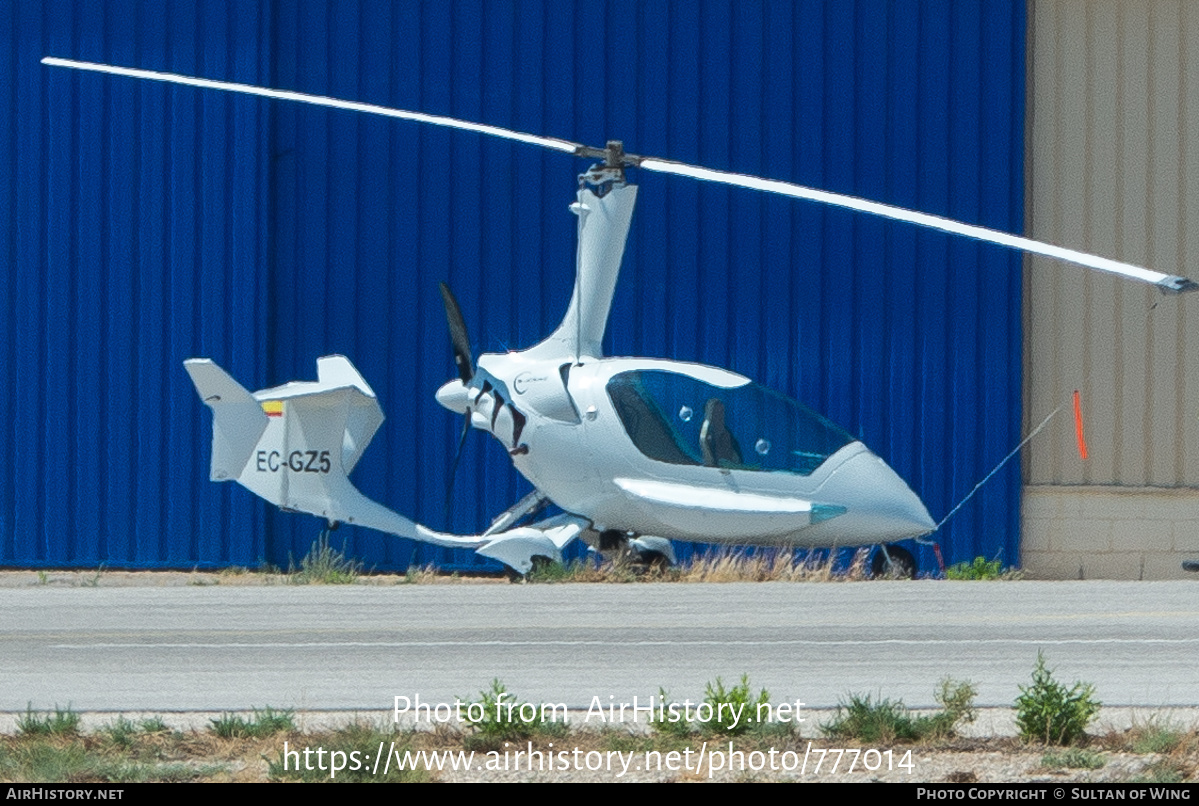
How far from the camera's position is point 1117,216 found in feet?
64.5

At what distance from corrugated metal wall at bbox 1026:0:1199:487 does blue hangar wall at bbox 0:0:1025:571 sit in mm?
487

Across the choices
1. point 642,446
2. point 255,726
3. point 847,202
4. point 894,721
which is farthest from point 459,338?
point 894,721

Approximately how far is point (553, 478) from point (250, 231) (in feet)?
17.2

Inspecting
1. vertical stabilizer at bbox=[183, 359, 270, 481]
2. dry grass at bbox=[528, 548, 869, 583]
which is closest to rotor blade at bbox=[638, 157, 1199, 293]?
dry grass at bbox=[528, 548, 869, 583]

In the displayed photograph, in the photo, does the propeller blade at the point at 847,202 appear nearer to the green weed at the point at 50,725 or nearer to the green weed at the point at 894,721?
the green weed at the point at 894,721

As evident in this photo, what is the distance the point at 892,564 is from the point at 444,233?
6.25 meters

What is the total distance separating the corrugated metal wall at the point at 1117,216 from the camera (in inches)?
773

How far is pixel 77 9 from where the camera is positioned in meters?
19.3

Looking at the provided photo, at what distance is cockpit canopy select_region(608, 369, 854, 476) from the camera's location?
51.8 feet

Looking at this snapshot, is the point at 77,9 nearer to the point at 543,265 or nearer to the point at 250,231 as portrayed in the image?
the point at 250,231

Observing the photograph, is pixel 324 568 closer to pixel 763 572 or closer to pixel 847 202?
pixel 763 572

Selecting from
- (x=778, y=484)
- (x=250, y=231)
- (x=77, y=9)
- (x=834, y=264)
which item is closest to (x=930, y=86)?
(x=834, y=264)

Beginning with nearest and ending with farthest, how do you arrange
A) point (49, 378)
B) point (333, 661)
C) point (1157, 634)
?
1. point (333, 661)
2. point (1157, 634)
3. point (49, 378)

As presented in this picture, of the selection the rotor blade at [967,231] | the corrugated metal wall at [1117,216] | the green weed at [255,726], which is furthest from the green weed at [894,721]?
the corrugated metal wall at [1117,216]
